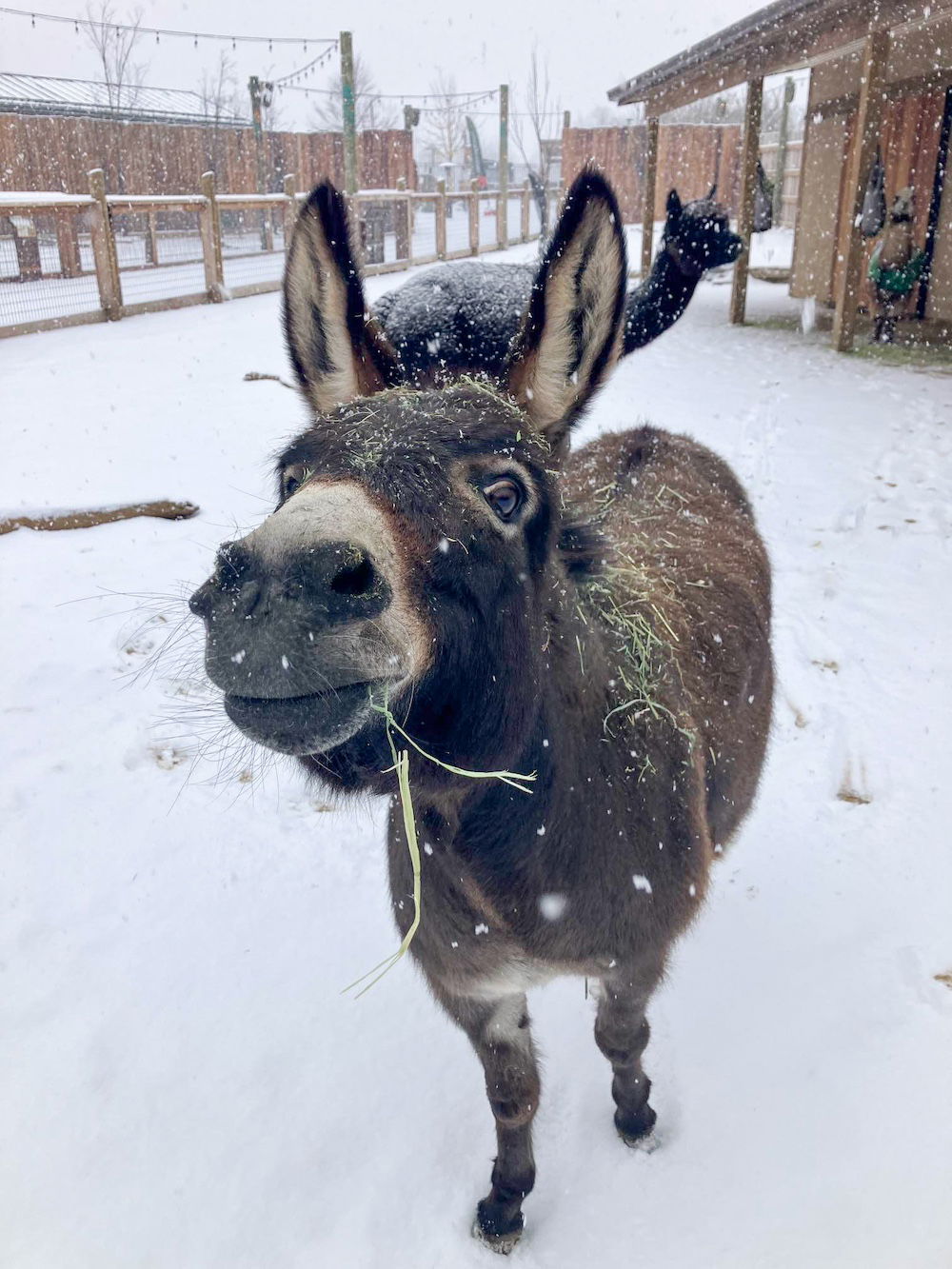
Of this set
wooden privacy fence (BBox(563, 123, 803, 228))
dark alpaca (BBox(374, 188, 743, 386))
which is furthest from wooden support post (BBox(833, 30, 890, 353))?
wooden privacy fence (BBox(563, 123, 803, 228))

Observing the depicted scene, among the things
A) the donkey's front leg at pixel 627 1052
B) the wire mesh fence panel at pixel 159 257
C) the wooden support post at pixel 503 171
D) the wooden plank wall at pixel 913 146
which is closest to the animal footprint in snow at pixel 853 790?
the donkey's front leg at pixel 627 1052

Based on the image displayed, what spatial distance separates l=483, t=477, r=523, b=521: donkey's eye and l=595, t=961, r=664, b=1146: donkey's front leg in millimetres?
1290

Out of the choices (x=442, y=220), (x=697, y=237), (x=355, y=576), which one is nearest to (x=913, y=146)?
(x=697, y=237)

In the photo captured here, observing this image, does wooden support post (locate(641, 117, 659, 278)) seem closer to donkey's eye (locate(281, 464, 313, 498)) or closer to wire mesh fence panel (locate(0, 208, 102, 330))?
wire mesh fence panel (locate(0, 208, 102, 330))

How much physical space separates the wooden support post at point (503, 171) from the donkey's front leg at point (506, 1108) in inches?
1049

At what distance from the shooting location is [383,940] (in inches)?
114

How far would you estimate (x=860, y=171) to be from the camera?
9.03 meters

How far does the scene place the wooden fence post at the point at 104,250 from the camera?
36.4ft

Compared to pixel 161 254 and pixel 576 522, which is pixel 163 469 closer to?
pixel 576 522

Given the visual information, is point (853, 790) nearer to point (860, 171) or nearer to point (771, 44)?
point (860, 171)

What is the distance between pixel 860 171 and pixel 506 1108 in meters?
10.1

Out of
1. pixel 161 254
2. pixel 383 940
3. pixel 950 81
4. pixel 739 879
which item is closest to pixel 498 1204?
pixel 383 940

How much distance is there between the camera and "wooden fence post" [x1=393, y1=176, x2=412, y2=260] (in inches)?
744

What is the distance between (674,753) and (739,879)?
132 cm
